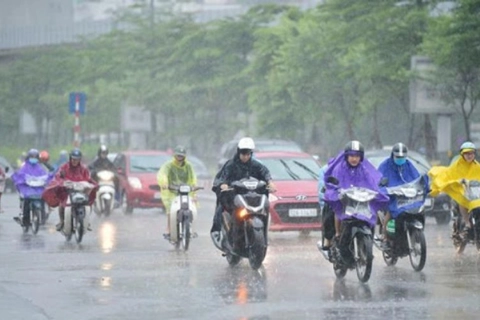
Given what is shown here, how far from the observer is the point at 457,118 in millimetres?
71875

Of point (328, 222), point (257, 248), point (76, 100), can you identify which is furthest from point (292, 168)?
point (76, 100)

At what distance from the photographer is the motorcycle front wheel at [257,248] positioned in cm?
1925

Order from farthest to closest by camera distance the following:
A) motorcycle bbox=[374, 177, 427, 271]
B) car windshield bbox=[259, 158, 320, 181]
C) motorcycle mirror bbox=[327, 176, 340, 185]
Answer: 1. car windshield bbox=[259, 158, 320, 181]
2. motorcycle bbox=[374, 177, 427, 271]
3. motorcycle mirror bbox=[327, 176, 340, 185]

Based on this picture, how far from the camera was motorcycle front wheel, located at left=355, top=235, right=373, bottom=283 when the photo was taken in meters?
17.2

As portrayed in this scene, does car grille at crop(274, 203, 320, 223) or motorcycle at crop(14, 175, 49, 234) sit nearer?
car grille at crop(274, 203, 320, 223)

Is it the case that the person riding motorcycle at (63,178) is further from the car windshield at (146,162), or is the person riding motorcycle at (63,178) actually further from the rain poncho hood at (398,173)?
the car windshield at (146,162)

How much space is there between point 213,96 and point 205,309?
57.9 meters

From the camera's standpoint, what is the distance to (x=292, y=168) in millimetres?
28250

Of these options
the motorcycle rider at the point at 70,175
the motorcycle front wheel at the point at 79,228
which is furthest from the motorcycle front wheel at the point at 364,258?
the motorcycle rider at the point at 70,175

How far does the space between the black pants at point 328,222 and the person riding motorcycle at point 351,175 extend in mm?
331

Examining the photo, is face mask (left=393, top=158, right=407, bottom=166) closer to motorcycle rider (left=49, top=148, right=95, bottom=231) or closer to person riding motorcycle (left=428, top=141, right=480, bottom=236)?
person riding motorcycle (left=428, top=141, right=480, bottom=236)

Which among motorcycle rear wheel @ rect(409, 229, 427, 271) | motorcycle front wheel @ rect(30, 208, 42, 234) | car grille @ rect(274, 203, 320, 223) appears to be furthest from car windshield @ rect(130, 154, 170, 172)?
motorcycle rear wheel @ rect(409, 229, 427, 271)

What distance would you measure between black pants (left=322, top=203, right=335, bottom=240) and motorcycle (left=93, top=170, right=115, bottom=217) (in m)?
19.2

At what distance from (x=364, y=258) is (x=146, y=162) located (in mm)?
23450
